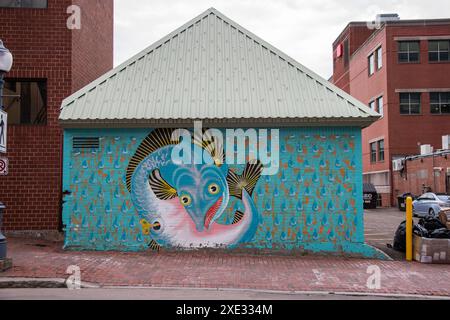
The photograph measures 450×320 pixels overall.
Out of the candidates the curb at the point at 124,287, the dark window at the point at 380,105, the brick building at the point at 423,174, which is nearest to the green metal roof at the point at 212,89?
the curb at the point at 124,287

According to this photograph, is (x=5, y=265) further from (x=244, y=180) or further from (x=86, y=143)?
(x=244, y=180)

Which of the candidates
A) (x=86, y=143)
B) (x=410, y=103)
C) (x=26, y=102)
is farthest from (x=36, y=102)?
(x=410, y=103)

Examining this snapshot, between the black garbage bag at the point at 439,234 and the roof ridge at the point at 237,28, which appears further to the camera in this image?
the roof ridge at the point at 237,28

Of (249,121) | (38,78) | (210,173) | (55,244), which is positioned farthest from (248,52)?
(55,244)

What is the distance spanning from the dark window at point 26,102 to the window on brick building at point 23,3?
222 centimetres

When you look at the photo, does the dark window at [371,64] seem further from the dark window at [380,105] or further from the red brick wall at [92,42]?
the red brick wall at [92,42]

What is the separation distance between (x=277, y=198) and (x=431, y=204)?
16.8 m

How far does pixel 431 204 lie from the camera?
25.6 m

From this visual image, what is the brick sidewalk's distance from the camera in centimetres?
899

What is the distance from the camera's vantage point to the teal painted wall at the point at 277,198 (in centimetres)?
1191

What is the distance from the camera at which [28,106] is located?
14.0 meters

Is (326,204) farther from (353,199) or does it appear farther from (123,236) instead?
(123,236)

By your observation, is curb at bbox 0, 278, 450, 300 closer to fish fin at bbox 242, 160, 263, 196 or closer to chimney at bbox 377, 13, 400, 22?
fish fin at bbox 242, 160, 263, 196

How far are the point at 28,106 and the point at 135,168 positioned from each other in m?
4.41
